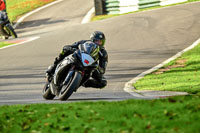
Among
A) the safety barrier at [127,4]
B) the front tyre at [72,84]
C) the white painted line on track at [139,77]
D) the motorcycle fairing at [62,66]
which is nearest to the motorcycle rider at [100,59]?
the motorcycle fairing at [62,66]

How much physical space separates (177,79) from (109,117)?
7.15 meters

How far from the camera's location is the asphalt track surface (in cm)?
1317

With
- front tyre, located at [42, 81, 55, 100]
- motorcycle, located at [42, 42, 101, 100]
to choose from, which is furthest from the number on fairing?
front tyre, located at [42, 81, 55, 100]

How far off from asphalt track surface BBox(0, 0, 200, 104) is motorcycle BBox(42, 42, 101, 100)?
0.51 m

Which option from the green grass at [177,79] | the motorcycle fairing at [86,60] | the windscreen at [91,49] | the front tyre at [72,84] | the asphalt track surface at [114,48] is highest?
the windscreen at [91,49]

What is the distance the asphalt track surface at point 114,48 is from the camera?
1317 centimetres

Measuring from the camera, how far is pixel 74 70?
404 inches

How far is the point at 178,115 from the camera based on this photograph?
694 centimetres

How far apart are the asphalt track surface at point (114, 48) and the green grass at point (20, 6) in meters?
5.38

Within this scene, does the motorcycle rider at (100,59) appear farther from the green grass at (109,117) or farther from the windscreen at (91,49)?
the green grass at (109,117)

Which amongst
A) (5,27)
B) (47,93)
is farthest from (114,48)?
(47,93)

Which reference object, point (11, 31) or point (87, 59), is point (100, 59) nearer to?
point (87, 59)

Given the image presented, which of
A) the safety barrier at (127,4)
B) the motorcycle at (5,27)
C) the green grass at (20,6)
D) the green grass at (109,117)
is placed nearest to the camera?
the green grass at (109,117)

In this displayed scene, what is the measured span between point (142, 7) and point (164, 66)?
14.3 metres
